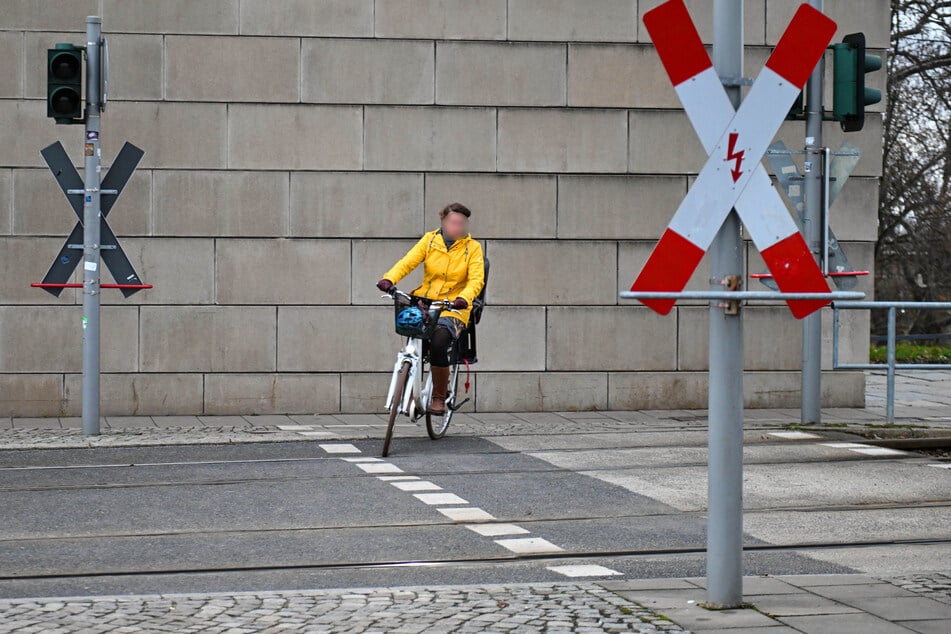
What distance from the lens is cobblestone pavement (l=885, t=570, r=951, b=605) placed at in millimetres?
6113

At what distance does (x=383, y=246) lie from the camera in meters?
14.2

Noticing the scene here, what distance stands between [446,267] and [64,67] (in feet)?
11.6

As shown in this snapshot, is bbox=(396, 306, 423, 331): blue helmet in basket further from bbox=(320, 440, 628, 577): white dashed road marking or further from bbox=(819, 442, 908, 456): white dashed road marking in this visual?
bbox=(819, 442, 908, 456): white dashed road marking

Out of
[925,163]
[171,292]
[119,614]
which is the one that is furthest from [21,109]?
[925,163]

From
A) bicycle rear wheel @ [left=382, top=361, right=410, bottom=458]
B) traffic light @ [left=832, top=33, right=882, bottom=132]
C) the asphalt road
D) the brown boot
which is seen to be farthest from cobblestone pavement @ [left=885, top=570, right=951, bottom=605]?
traffic light @ [left=832, top=33, right=882, bottom=132]

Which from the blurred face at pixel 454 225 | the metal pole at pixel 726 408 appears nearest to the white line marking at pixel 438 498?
the blurred face at pixel 454 225

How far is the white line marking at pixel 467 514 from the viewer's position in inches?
326

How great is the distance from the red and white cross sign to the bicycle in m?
5.58

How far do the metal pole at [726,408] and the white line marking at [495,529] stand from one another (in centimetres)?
226

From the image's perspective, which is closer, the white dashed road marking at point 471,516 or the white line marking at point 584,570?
the white line marking at point 584,570

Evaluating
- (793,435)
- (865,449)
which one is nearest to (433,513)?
(865,449)

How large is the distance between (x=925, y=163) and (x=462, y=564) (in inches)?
987

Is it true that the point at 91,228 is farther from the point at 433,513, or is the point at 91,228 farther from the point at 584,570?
the point at 584,570

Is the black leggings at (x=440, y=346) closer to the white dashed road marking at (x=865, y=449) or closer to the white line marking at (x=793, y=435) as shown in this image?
the white line marking at (x=793, y=435)
